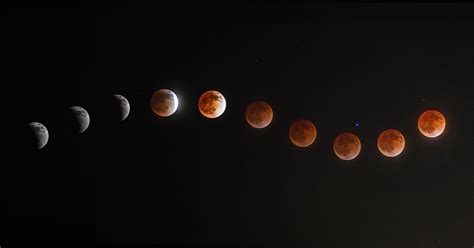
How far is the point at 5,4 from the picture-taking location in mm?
5898

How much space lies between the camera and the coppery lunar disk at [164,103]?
5.61 metres

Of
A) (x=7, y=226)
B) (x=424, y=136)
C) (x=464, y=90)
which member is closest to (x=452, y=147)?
(x=424, y=136)

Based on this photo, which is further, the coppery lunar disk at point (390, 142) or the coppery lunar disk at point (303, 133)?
the coppery lunar disk at point (303, 133)

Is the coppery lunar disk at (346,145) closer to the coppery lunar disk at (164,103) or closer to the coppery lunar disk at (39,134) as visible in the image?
the coppery lunar disk at (164,103)

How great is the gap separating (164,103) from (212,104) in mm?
606

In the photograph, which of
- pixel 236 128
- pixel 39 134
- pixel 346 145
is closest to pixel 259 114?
pixel 236 128

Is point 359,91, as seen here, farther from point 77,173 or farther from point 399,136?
point 77,173

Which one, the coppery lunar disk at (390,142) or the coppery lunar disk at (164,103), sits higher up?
the coppery lunar disk at (164,103)

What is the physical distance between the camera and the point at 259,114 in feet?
18.8

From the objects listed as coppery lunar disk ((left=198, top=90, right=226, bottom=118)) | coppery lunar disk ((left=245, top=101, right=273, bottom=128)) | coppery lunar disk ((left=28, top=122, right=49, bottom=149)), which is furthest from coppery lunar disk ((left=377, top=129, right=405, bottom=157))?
coppery lunar disk ((left=28, top=122, right=49, bottom=149))

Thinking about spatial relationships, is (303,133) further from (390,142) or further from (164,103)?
(164,103)

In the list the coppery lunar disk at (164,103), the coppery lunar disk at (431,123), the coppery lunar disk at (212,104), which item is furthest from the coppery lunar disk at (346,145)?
the coppery lunar disk at (164,103)

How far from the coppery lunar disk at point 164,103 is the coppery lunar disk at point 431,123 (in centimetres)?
315

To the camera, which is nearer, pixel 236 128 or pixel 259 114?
pixel 259 114
